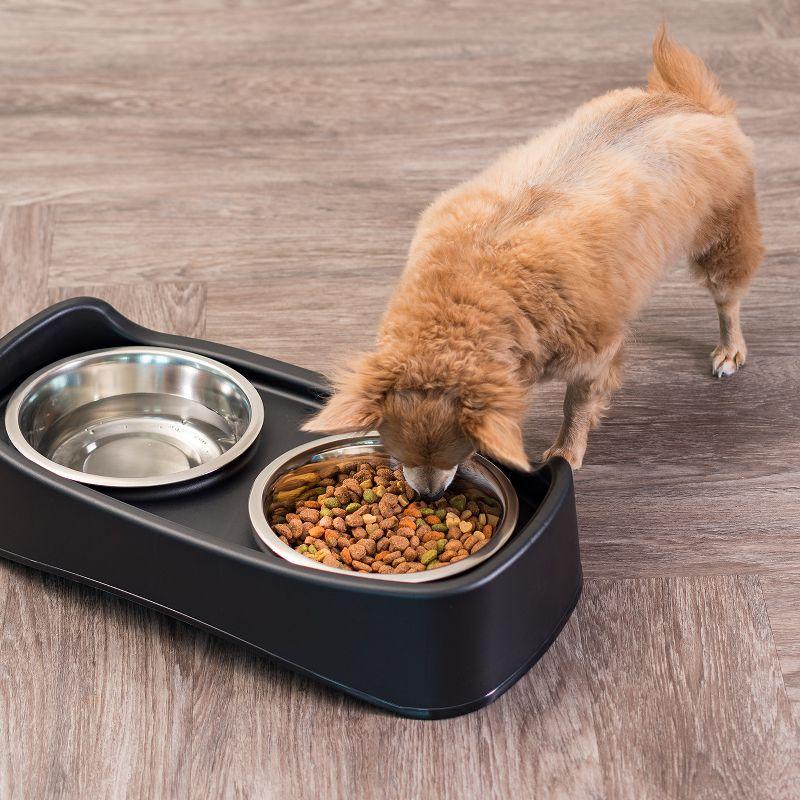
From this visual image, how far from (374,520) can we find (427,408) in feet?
0.95

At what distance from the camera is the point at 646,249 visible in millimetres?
1856

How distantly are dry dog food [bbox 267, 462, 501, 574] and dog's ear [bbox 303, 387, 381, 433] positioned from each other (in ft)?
0.71

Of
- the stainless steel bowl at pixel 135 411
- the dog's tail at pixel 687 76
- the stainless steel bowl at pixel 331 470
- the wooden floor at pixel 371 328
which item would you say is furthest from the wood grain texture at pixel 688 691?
the dog's tail at pixel 687 76

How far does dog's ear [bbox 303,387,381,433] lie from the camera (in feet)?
5.24

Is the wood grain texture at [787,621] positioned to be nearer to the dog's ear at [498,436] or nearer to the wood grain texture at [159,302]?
the dog's ear at [498,436]

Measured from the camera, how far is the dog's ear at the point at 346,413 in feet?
5.24

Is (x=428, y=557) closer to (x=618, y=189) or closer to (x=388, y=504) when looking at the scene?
(x=388, y=504)

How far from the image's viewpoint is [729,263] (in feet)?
7.14

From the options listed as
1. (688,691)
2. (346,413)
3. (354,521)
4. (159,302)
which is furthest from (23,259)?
(688,691)

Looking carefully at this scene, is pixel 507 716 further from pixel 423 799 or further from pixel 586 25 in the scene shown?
pixel 586 25

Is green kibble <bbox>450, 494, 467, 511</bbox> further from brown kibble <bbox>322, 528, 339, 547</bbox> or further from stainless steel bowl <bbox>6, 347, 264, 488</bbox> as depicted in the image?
stainless steel bowl <bbox>6, 347, 264, 488</bbox>

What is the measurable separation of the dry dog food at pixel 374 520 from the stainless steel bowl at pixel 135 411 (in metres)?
0.15

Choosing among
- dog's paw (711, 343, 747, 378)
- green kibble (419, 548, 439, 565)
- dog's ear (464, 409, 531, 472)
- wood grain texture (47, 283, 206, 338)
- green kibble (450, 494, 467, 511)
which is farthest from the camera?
wood grain texture (47, 283, 206, 338)

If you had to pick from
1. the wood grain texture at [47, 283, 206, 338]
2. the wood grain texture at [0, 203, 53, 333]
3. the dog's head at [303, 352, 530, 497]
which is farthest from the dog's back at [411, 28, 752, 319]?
the wood grain texture at [0, 203, 53, 333]
